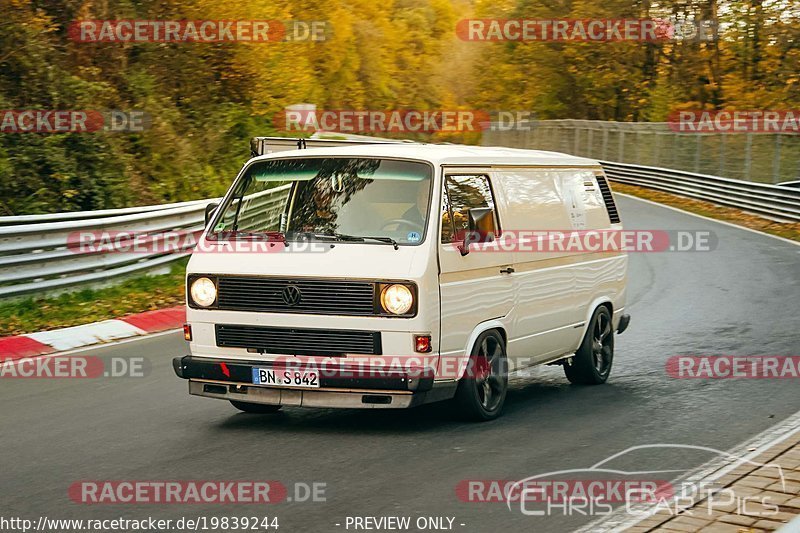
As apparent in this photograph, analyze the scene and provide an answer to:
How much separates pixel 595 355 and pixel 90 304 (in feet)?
23.3

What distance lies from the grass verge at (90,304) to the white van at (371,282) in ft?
16.5

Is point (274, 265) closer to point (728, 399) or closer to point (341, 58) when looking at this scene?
point (728, 399)

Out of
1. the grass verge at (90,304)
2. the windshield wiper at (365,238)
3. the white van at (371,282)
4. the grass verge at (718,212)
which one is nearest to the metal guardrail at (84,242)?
the grass verge at (90,304)

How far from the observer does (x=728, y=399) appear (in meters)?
10.5

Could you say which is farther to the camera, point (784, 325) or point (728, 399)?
point (784, 325)

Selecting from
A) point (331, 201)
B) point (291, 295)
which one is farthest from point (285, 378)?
point (331, 201)

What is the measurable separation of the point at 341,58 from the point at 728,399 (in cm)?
6578

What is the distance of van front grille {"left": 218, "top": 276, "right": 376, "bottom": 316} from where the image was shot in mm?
8461

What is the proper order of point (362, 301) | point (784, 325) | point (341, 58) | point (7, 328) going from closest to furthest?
point (362, 301) < point (7, 328) < point (784, 325) < point (341, 58)

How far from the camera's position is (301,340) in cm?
855

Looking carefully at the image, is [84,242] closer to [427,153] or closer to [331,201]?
[331,201]

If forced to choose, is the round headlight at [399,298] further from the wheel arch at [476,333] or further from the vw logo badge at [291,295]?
the wheel arch at [476,333]

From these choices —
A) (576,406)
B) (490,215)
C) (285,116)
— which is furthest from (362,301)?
(285,116)

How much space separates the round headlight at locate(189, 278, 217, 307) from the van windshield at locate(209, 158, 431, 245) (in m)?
0.50
